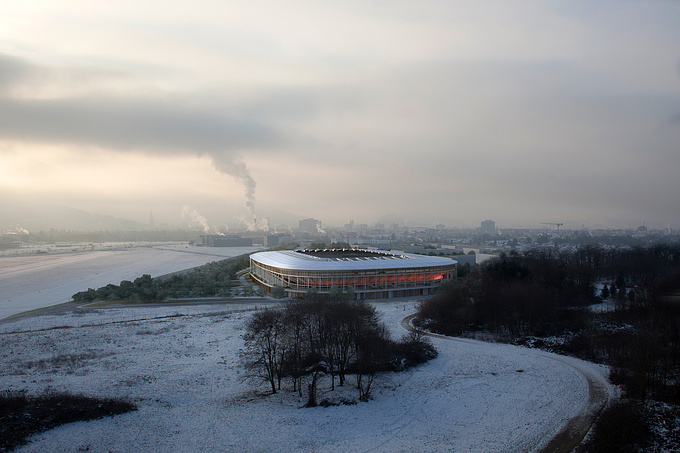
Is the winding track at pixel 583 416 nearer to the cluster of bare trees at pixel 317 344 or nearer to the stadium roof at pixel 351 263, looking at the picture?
the cluster of bare trees at pixel 317 344

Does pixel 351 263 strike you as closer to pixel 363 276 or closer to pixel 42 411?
pixel 363 276

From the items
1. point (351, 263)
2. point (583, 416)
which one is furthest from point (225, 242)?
point (583, 416)

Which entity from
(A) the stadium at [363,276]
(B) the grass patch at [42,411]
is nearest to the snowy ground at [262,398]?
(B) the grass patch at [42,411]

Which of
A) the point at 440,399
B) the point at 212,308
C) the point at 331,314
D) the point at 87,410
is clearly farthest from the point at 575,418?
the point at 212,308

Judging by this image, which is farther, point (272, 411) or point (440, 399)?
point (440, 399)

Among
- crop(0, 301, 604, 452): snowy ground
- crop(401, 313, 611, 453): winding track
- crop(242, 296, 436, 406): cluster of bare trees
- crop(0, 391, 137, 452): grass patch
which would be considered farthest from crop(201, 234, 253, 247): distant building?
crop(401, 313, 611, 453): winding track

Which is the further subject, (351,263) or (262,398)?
(351,263)

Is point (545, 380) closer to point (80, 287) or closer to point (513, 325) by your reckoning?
point (513, 325)
